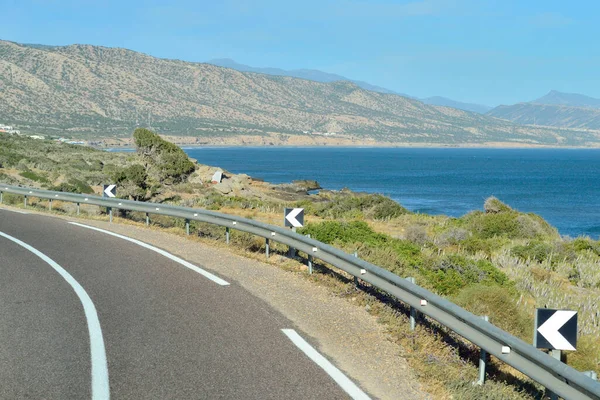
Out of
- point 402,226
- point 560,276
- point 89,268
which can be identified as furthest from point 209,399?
point 402,226

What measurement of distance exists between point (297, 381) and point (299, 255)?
22.0 feet

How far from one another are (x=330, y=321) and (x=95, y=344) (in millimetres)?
A: 2642

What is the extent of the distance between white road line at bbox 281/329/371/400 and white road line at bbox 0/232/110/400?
1.85 meters

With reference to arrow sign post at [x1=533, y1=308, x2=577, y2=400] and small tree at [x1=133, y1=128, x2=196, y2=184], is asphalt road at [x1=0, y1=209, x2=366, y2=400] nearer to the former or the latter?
arrow sign post at [x1=533, y1=308, x2=577, y2=400]

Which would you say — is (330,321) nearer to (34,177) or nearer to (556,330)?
(556,330)

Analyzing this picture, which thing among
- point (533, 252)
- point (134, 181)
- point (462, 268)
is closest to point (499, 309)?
point (462, 268)

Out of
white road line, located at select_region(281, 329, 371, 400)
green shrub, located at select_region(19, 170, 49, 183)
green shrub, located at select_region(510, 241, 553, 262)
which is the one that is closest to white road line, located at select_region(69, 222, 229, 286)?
white road line, located at select_region(281, 329, 371, 400)

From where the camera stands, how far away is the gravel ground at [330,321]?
20.6 feet

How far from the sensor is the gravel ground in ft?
20.6

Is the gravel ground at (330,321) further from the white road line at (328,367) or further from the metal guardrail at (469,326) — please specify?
the metal guardrail at (469,326)

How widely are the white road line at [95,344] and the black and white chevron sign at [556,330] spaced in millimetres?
3423

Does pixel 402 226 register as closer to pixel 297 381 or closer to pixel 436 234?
pixel 436 234

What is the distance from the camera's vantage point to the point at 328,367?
642 cm

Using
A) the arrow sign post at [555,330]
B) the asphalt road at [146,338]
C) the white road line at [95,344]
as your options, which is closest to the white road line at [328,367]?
the asphalt road at [146,338]
